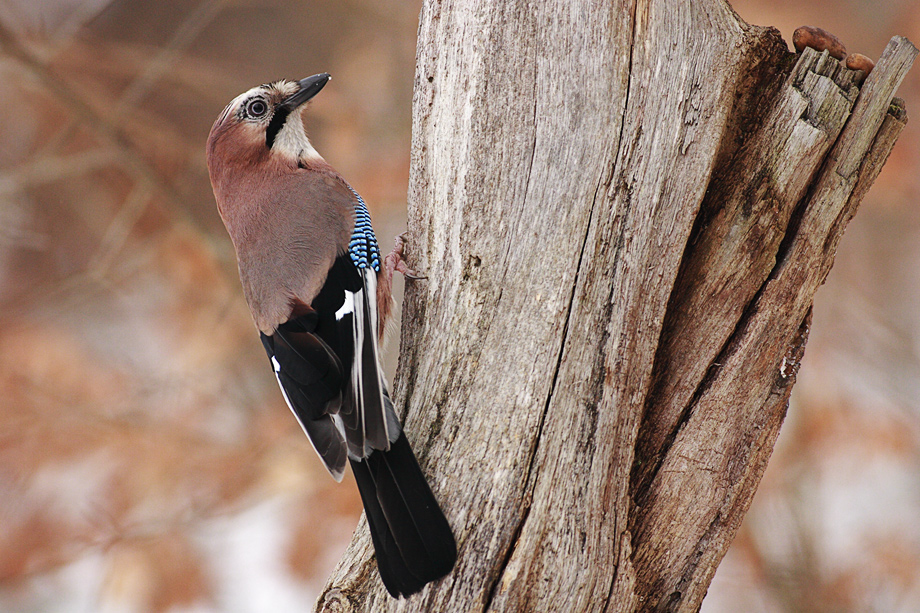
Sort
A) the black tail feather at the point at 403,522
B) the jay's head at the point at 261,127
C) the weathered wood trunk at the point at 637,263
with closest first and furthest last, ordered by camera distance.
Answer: the black tail feather at the point at 403,522, the weathered wood trunk at the point at 637,263, the jay's head at the point at 261,127

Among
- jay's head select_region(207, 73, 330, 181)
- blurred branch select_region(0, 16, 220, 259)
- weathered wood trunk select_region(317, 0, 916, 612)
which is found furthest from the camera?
blurred branch select_region(0, 16, 220, 259)

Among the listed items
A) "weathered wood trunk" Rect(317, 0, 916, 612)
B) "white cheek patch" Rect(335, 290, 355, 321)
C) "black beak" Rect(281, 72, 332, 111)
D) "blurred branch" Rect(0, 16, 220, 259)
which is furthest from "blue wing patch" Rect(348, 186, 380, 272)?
"blurred branch" Rect(0, 16, 220, 259)

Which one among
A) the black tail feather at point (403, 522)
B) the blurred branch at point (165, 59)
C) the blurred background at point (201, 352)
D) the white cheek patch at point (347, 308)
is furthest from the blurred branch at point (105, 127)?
the black tail feather at point (403, 522)

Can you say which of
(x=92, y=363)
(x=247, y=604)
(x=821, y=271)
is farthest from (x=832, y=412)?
(x=92, y=363)

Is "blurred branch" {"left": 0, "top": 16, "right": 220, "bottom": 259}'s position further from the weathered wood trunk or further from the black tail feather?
the black tail feather

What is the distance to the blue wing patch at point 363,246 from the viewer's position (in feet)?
7.66

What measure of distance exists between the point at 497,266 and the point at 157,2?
3.48 metres

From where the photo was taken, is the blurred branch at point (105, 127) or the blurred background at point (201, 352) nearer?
the blurred branch at point (105, 127)

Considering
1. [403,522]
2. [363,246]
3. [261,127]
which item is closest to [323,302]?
[363,246]

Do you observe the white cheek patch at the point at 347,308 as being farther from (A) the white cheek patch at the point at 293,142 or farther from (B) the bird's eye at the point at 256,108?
(B) the bird's eye at the point at 256,108

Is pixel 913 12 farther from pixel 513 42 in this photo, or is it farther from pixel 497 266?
pixel 497 266

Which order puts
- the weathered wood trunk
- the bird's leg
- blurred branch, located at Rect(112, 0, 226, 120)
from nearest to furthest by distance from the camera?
A: the weathered wood trunk
the bird's leg
blurred branch, located at Rect(112, 0, 226, 120)

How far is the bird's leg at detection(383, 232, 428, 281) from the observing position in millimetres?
2123

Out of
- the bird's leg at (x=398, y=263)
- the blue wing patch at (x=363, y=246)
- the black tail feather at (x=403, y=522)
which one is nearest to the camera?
the black tail feather at (x=403, y=522)
